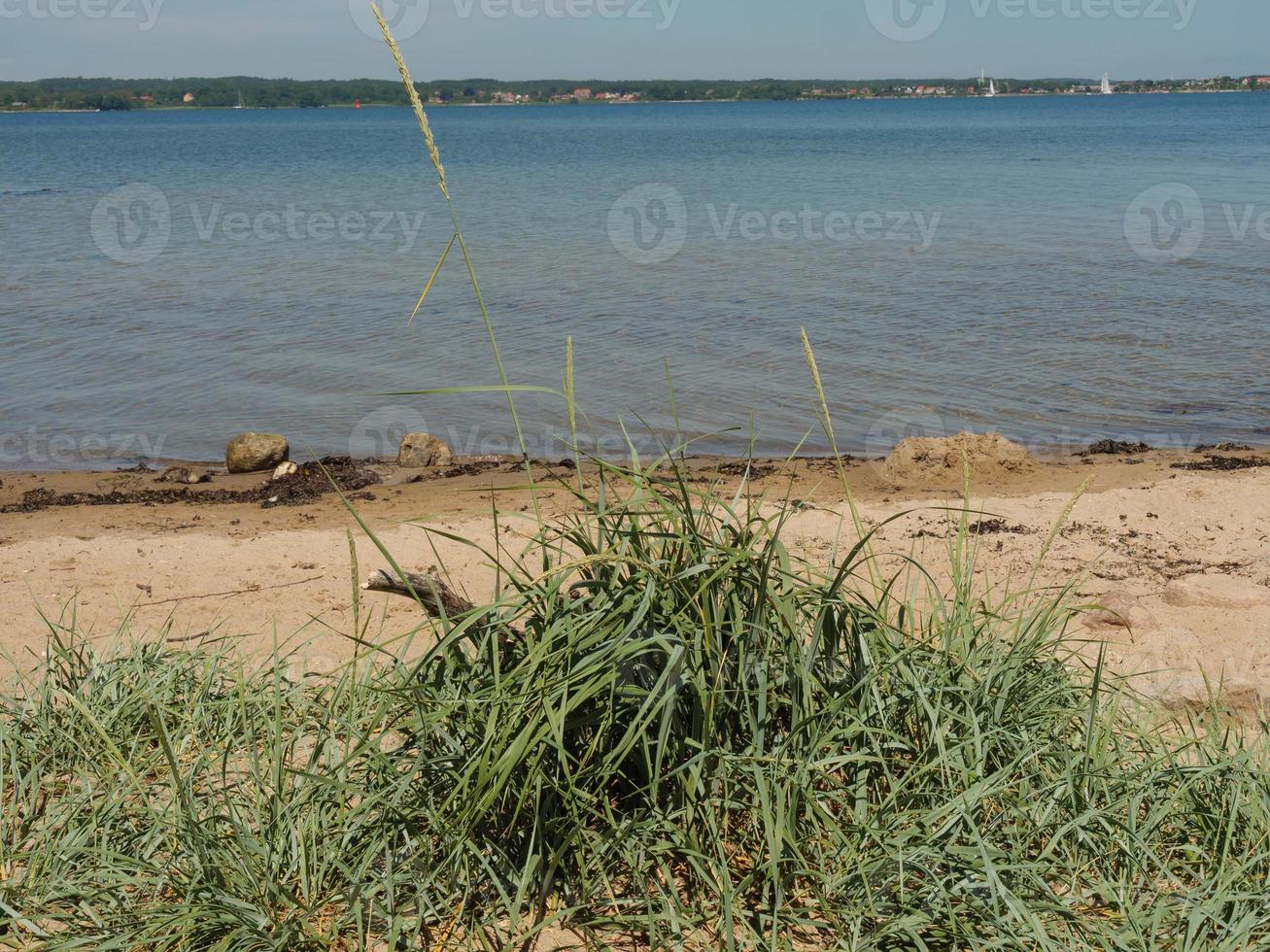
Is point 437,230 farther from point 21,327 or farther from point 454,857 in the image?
point 454,857

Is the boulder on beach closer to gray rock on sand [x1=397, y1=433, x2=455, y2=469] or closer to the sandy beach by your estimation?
the sandy beach

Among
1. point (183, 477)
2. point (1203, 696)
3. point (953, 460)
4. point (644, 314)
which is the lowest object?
point (183, 477)

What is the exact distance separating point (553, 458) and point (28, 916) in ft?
22.8

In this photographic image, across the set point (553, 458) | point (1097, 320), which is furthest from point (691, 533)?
point (1097, 320)

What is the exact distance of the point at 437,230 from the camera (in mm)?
24547

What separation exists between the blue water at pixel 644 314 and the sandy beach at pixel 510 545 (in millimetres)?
1059
